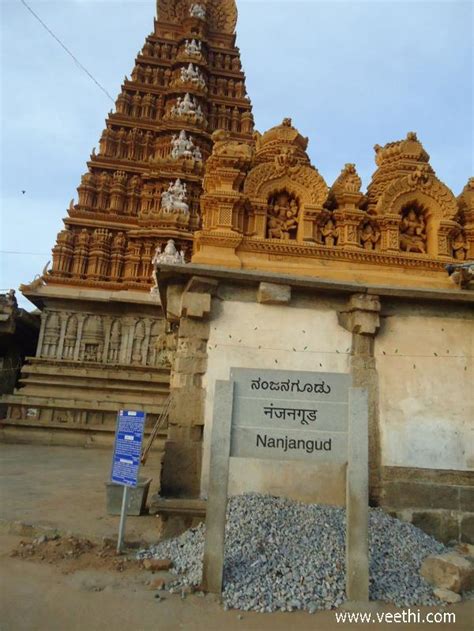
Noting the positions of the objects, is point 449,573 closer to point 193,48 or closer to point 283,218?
point 283,218

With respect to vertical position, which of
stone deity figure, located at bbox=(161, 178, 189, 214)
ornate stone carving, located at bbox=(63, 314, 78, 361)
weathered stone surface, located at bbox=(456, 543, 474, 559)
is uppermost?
stone deity figure, located at bbox=(161, 178, 189, 214)

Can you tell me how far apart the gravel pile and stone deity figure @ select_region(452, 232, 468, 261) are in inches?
193

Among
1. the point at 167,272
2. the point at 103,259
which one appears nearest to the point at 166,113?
the point at 103,259

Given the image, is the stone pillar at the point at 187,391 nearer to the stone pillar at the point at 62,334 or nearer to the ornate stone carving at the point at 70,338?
the ornate stone carving at the point at 70,338

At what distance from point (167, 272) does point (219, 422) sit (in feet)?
8.31

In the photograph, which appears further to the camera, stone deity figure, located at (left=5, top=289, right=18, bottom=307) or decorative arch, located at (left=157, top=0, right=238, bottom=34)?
decorative arch, located at (left=157, top=0, right=238, bottom=34)

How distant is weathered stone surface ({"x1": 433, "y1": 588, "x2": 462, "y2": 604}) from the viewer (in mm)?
4277

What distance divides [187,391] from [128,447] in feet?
3.24

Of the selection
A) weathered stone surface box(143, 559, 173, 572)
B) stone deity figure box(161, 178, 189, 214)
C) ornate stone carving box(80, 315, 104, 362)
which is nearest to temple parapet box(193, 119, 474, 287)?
weathered stone surface box(143, 559, 173, 572)

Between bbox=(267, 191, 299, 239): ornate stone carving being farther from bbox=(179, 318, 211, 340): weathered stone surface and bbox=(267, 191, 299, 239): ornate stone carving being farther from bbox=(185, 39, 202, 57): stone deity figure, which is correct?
bbox=(185, 39, 202, 57): stone deity figure

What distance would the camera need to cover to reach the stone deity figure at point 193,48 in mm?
25828

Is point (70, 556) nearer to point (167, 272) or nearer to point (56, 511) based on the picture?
point (56, 511)

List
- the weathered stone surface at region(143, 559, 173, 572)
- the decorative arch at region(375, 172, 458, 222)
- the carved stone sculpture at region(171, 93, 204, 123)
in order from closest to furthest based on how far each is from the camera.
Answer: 1. the weathered stone surface at region(143, 559, 173, 572)
2. the decorative arch at region(375, 172, 458, 222)
3. the carved stone sculpture at region(171, 93, 204, 123)

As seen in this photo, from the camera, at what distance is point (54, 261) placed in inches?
749
